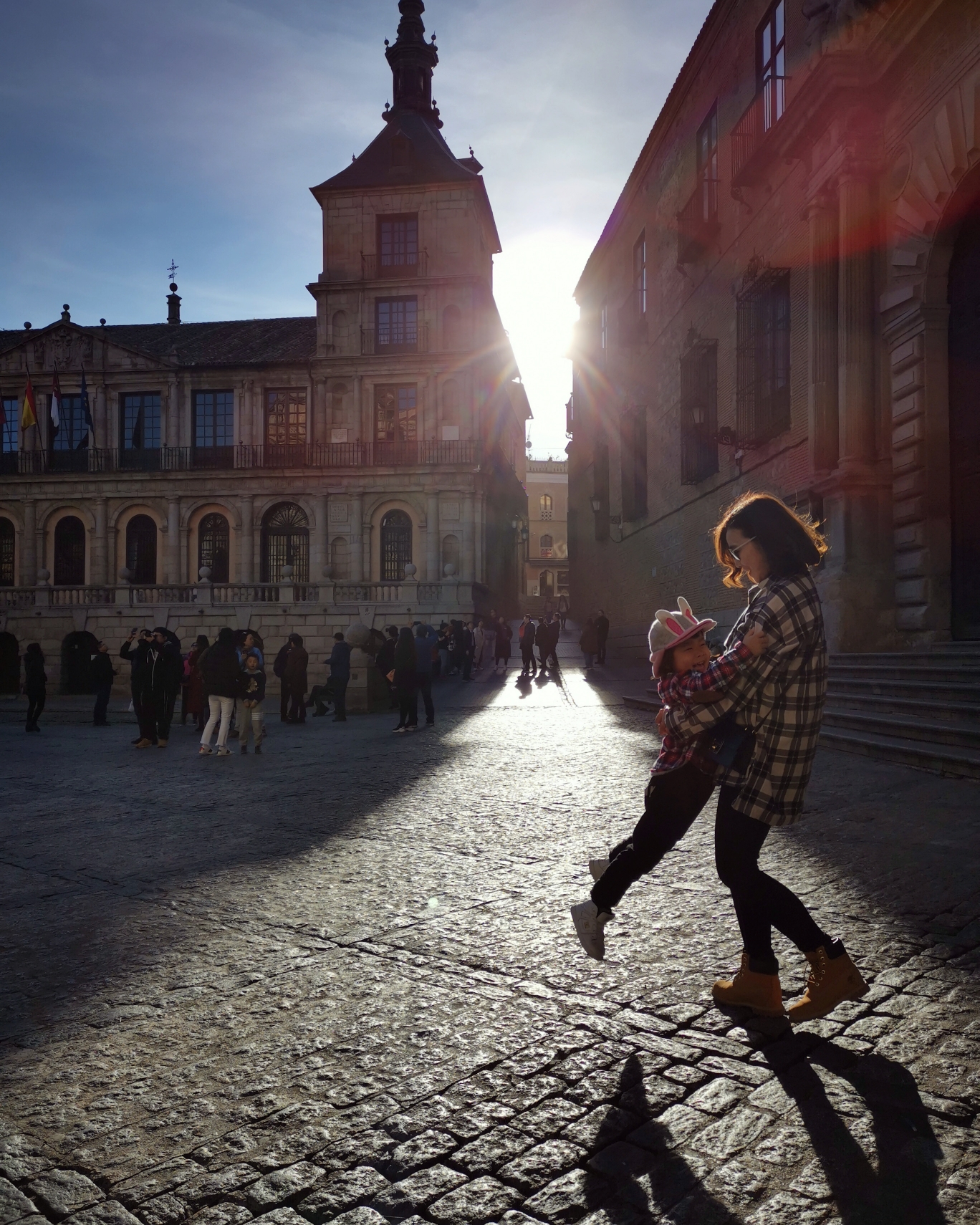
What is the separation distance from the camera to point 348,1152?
241 cm

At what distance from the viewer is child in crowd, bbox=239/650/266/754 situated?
12.5 m

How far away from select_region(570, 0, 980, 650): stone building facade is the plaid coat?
963cm

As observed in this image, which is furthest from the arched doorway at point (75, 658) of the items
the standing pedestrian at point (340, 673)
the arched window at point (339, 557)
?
the standing pedestrian at point (340, 673)

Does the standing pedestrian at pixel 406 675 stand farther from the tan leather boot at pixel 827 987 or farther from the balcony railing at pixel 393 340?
the balcony railing at pixel 393 340

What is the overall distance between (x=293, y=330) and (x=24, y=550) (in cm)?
1473

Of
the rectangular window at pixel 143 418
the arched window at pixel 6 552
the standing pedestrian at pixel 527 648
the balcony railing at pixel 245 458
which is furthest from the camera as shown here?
the rectangular window at pixel 143 418

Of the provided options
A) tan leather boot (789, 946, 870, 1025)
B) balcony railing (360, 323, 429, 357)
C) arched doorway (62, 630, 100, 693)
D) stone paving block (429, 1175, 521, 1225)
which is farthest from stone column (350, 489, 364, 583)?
stone paving block (429, 1175, 521, 1225)

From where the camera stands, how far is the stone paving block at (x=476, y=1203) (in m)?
2.15

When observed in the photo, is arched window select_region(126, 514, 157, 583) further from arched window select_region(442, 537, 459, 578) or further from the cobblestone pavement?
the cobblestone pavement

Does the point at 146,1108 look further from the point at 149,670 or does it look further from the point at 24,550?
the point at 24,550

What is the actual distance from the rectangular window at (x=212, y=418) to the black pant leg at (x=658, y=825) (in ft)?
133

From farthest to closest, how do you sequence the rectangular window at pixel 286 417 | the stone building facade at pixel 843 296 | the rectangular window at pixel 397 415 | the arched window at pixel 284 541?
the rectangular window at pixel 286 417, the rectangular window at pixel 397 415, the arched window at pixel 284 541, the stone building facade at pixel 843 296

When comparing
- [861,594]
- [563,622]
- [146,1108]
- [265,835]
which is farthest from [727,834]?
[563,622]

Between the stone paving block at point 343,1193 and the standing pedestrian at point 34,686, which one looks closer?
the stone paving block at point 343,1193
